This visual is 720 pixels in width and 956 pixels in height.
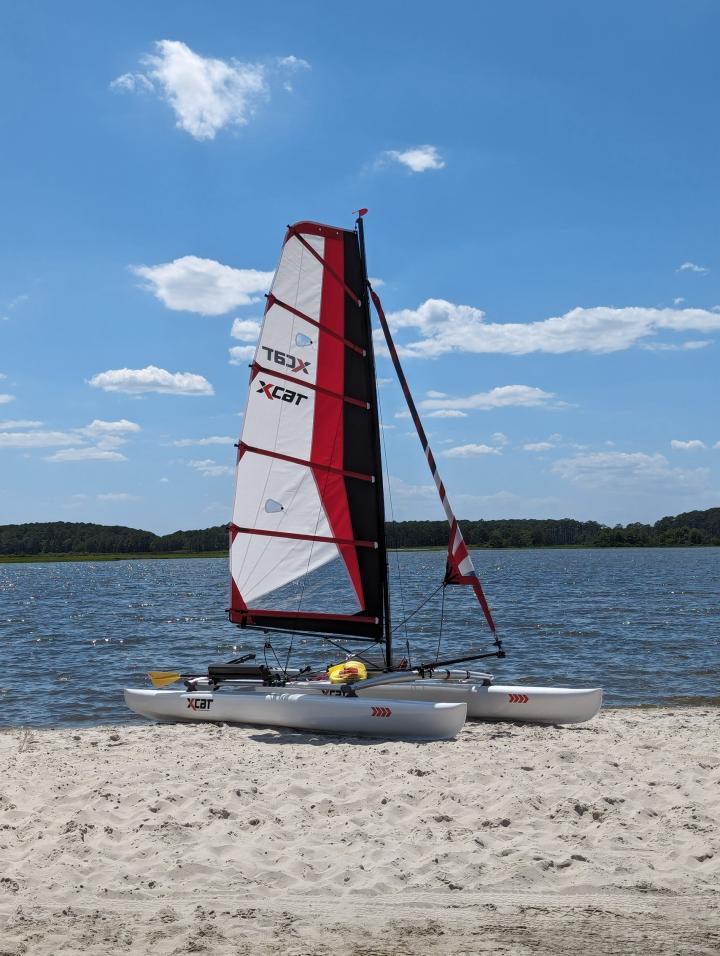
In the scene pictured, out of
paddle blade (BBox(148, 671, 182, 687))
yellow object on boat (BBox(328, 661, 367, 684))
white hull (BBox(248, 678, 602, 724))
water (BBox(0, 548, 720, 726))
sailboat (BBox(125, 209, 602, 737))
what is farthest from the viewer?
water (BBox(0, 548, 720, 726))

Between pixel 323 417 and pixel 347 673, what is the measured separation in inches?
149

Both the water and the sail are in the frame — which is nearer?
the sail

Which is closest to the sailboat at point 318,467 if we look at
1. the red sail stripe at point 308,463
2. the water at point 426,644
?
the red sail stripe at point 308,463

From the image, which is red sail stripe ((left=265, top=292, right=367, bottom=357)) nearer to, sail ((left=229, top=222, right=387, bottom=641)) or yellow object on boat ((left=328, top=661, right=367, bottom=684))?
sail ((left=229, top=222, right=387, bottom=641))

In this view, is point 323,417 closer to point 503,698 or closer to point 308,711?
point 308,711

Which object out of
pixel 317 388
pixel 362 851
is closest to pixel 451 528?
pixel 317 388

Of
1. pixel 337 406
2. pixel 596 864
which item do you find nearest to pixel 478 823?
pixel 596 864

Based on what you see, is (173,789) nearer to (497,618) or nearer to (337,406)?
(337,406)

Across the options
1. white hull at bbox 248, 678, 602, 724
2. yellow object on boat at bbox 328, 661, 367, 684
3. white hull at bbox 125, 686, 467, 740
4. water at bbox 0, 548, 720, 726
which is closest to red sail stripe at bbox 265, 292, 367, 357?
water at bbox 0, 548, 720, 726

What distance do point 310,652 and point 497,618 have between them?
1110 centimetres

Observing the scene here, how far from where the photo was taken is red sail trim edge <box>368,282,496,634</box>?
12.4m

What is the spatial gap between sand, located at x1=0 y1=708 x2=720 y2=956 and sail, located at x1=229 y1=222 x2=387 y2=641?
3.25 meters

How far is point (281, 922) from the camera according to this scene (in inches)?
222

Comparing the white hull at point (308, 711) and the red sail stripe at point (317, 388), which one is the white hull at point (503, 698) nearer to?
the white hull at point (308, 711)
